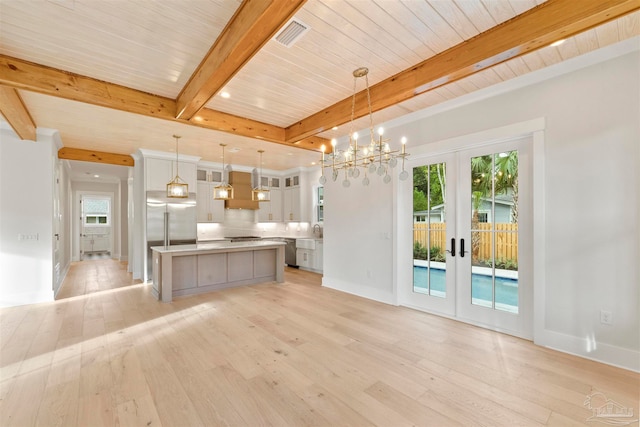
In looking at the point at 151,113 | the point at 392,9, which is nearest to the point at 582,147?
the point at 392,9

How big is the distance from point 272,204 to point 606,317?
7340 millimetres

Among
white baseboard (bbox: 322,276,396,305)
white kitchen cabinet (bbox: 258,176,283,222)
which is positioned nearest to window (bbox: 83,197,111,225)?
white kitchen cabinet (bbox: 258,176,283,222)

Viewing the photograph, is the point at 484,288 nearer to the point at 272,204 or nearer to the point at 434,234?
the point at 434,234

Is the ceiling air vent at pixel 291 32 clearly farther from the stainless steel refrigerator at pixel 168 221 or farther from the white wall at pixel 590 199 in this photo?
the stainless steel refrigerator at pixel 168 221

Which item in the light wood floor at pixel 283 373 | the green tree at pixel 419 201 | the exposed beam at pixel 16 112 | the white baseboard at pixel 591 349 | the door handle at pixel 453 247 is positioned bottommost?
the light wood floor at pixel 283 373

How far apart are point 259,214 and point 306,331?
5421 mm

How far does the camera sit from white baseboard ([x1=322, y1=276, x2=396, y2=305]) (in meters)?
4.51

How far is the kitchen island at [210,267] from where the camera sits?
4672 millimetres

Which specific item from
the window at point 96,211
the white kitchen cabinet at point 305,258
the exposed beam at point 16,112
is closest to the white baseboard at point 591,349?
the white kitchen cabinet at point 305,258

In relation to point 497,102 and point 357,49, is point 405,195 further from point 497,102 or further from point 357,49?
point 357,49

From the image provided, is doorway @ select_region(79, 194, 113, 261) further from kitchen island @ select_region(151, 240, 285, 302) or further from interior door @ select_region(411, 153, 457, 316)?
interior door @ select_region(411, 153, 457, 316)

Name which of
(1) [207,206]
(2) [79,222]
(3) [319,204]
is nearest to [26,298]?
(1) [207,206]

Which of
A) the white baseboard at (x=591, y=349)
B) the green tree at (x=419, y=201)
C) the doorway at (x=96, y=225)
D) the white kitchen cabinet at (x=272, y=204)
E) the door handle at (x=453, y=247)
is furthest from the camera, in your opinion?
the doorway at (x=96, y=225)

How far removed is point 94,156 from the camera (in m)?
6.12
